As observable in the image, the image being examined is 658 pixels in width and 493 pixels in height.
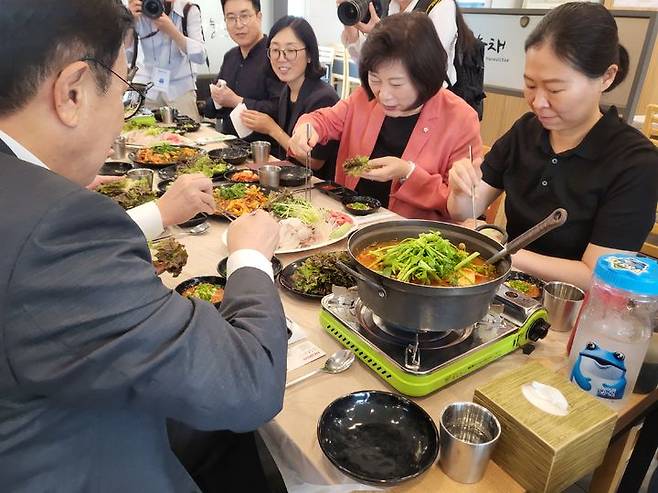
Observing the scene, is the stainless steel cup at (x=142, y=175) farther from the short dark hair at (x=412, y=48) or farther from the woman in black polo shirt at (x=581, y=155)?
the woman in black polo shirt at (x=581, y=155)

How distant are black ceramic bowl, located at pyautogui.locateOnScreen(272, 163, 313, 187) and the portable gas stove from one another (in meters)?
1.34

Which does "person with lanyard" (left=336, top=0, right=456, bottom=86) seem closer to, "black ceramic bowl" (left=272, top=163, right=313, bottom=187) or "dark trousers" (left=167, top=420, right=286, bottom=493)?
"black ceramic bowl" (left=272, top=163, right=313, bottom=187)

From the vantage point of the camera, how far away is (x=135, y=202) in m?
2.09

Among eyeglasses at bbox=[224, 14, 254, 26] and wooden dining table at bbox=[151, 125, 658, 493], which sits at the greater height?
eyeglasses at bbox=[224, 14, 254, 26]

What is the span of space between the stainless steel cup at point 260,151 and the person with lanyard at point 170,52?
2.16 metres

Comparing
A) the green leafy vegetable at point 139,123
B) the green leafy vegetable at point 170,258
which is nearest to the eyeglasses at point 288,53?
the green leafy vegetable at point 139,123

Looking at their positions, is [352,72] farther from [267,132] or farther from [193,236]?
[193,236]

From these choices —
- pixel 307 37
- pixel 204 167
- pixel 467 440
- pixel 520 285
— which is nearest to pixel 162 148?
pixel 204 167

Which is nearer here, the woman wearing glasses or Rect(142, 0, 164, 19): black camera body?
the woman wearing glasses

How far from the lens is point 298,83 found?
10.9 ft

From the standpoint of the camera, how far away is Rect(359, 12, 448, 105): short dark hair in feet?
7.46

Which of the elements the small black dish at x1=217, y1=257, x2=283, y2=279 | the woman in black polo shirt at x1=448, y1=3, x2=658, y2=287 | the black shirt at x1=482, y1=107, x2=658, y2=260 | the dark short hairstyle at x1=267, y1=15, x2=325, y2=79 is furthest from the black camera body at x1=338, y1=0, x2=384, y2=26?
the small black dish at x1=217, y1=257, x2=283, y2=279

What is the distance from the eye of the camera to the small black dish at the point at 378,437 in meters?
0.92

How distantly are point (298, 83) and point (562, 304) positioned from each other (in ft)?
8.24
